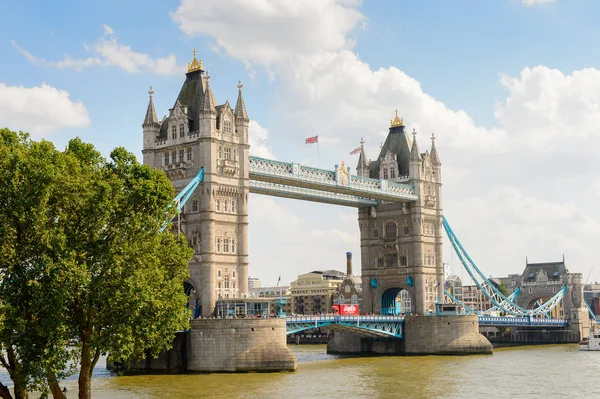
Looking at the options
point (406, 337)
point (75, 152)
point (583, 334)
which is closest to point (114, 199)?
point (75, 152)

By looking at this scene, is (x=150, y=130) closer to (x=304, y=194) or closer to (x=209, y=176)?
(x=209, y=176)

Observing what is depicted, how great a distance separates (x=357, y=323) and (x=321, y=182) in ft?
48.9

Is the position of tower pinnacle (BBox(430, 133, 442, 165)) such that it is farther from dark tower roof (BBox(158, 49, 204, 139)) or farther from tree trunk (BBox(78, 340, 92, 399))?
tree trunk (BBox(78, 340, 92, 399))

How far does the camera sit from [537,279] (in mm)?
142625

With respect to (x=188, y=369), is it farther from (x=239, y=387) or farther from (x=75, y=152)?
(x=75, y=152)

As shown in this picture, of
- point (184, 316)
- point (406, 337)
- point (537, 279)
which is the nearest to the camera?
point (184, 316)

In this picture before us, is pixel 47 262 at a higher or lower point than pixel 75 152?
lower

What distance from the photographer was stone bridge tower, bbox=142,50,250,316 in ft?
245

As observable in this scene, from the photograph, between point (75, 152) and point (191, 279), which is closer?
point (75, 152)

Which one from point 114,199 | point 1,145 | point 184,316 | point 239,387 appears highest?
point 1,145

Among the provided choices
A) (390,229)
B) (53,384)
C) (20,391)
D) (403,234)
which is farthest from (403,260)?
(20,391)

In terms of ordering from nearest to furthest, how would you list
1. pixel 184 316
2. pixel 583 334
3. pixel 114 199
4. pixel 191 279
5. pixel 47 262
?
pixel 47 262 → pixel 114 199 → pixel 184 316 → pixel 191 279 → pixel 583 334

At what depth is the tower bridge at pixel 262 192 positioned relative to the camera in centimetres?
7531

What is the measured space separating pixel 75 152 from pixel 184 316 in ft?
34.5
